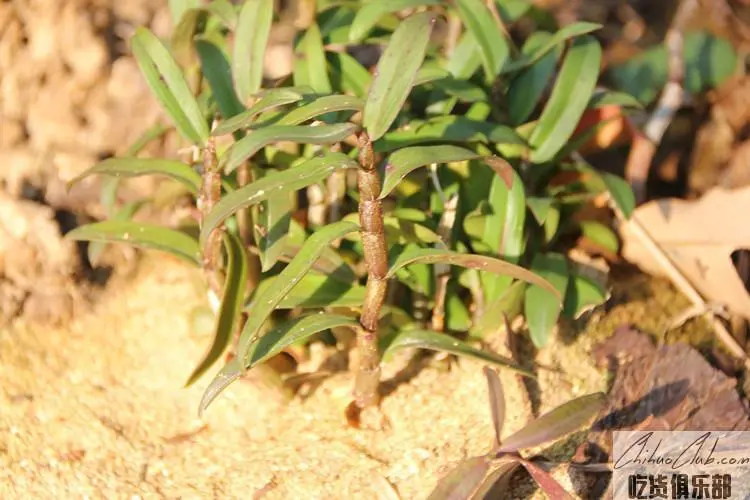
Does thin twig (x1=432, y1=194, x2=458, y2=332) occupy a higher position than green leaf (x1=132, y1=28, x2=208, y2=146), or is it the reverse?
green leaf (x1=132, y1=28, x2=208, y2=146)

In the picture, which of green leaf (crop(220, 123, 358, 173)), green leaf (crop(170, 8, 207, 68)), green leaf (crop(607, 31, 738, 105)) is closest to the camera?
green leaf (crop(220, 123, 358, 173))

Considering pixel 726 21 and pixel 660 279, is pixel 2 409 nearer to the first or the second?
pixel 660 279

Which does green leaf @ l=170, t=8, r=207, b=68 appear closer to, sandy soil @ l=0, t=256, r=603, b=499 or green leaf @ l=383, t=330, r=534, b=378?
sandy soil @ l=0, t=256, r=603, b=499

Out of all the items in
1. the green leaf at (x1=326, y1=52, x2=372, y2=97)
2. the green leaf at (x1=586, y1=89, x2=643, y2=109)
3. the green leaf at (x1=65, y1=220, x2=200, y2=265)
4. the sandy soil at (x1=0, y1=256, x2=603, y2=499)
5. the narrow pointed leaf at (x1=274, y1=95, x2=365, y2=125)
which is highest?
the narrow pointed leaf at (x1=274, y1=95, x2=365, y2=125)

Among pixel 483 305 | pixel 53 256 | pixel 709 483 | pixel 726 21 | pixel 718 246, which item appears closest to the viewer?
pixel 709 483

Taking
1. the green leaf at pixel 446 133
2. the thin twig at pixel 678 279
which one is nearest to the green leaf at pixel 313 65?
the green leaf at pixel 446 133

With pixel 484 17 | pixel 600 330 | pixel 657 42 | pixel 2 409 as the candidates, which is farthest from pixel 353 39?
pixel 657 42

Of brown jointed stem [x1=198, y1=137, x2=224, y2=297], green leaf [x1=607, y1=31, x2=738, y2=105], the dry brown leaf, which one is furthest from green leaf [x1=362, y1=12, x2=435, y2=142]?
green leaf [x1=607, y1=31, x2=738, y2=105]
